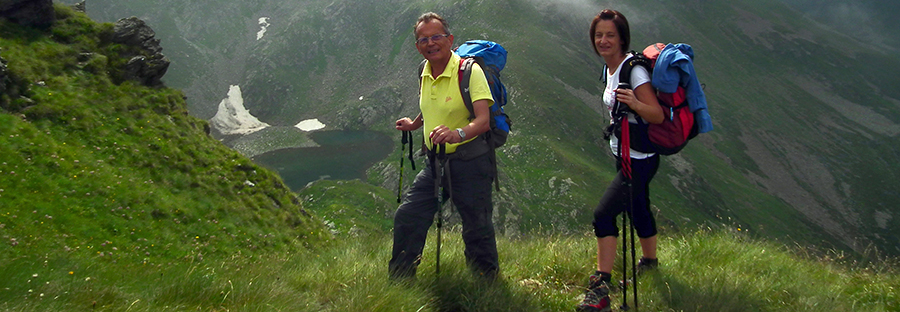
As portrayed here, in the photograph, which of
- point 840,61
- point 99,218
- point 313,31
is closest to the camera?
point 99,218

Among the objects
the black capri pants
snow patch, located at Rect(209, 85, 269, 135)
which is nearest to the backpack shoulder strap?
the black capri pants

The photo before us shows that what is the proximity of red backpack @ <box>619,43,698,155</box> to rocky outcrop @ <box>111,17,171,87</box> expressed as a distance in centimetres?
2360

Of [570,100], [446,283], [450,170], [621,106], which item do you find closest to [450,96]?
[450,170]

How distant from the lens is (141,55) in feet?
74.6

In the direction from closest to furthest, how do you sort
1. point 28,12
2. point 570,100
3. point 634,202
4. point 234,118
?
point 634,202 < point 28,12 < point 570,100 < point 234,118

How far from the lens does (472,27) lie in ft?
461

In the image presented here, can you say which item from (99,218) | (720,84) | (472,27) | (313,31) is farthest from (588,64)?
(99,218)

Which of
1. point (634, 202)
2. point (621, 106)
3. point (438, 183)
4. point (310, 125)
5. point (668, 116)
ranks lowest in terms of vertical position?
point (310, 125)

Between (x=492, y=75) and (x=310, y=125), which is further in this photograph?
(x=310, y=125)

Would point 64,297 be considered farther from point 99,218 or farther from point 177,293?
point 99,218

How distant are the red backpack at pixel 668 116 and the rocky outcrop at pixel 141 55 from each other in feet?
77.4

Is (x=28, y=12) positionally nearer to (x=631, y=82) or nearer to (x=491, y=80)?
(x=491, y=80)

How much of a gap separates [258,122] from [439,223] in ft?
463

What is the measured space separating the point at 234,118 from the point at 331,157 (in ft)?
145
